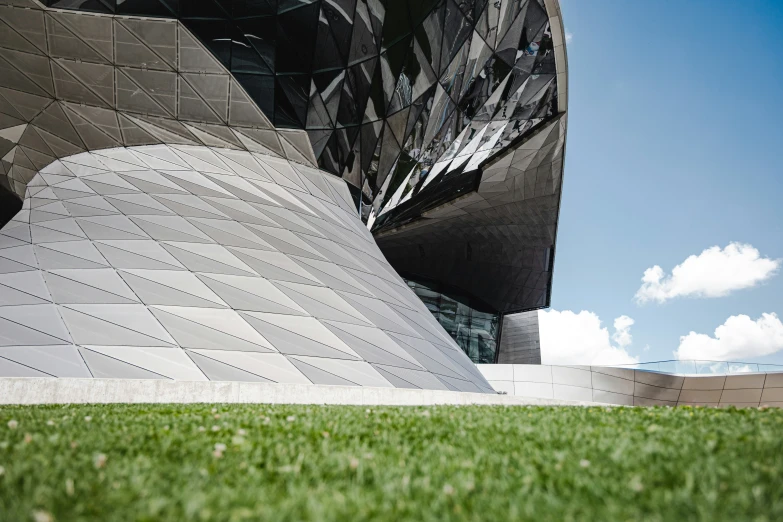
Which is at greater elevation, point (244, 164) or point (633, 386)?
point (244, 164)

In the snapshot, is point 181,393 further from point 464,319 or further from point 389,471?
point 464,319

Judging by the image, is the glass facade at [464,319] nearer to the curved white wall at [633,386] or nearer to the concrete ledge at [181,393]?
the curved white wall at [633,386]

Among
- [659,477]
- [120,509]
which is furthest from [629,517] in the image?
[120,509]

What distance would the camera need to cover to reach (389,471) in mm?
2795

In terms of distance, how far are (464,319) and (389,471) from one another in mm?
42001

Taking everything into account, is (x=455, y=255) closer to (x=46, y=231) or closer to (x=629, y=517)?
(x=46, y=231)

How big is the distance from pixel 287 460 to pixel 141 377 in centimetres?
617

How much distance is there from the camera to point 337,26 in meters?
17.3

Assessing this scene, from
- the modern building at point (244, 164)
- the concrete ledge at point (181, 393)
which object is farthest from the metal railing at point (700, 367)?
the concrete ledge at point (181, 393)

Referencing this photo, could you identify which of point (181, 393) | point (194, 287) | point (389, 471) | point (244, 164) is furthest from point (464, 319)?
point (389, 471)

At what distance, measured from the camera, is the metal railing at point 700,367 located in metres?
23.4

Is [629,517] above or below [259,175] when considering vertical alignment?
below

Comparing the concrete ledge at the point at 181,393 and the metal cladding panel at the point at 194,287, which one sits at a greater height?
the metal cladding panel at the point at 194,287

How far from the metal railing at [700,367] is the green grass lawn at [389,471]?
71.6ft
